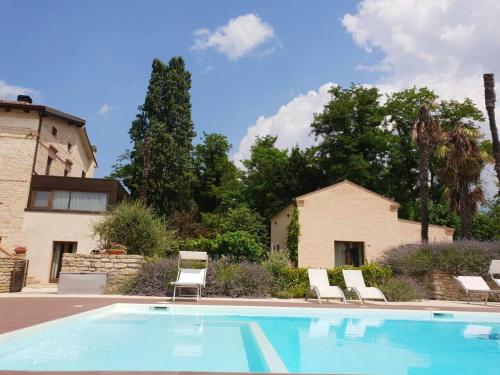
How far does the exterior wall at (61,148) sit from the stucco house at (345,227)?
14.8m

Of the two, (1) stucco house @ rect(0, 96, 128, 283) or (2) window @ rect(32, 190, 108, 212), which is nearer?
(1) stucco house @ rect(0, 96, 128, 283)

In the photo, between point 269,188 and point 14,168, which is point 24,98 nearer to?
point 14,168

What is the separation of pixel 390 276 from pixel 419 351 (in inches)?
325

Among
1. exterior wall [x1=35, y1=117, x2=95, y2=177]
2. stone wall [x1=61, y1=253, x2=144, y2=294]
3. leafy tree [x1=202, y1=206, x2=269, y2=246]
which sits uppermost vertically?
exterior wall [x1=35, y1=117, x2=95, y2=177]

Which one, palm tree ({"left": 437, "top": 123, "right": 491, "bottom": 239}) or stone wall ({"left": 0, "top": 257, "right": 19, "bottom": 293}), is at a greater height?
palm tree ({"left": 437, "top": 123, "right": 491, "bottom": 239})

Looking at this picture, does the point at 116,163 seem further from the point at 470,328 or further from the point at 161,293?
the point at 470,328

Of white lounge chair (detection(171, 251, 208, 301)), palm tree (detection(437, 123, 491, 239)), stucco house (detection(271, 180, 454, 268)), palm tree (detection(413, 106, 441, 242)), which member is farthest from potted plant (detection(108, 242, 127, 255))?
palm tree (detection(437, 123, 491, 239))

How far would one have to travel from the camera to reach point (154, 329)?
6.86 m

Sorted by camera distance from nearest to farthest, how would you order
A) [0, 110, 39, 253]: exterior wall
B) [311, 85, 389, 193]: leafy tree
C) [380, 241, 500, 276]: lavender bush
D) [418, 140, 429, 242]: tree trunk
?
[380, 241, 500, 276]: lavender bush < [418, 140, 429, 242]: tree trunk < [0, 110, 39, 253]: exterior wall < [311, 85, 389, 193]: leafy tree

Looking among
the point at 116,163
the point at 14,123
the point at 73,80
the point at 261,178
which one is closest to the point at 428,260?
the point at 73,80

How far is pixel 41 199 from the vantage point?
66.0 ft

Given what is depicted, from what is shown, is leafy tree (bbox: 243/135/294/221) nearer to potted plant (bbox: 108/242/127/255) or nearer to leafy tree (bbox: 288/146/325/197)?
leafy tree (bbox: 288/146/325/197)

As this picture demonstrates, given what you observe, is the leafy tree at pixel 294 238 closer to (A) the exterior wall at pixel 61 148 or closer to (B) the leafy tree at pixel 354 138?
(B) the leafy tree at pixel 354 138

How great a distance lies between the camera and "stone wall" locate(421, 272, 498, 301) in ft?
43.4
